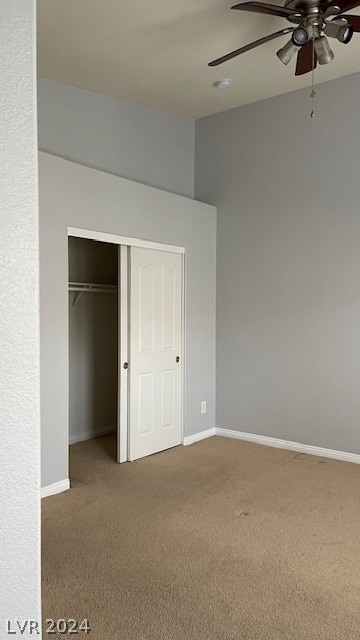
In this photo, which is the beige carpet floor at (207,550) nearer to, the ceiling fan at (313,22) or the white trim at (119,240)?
the white trim at (119,240)

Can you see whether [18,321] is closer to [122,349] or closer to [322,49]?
[322,49]

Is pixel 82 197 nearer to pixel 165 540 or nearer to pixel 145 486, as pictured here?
pixel 145 486

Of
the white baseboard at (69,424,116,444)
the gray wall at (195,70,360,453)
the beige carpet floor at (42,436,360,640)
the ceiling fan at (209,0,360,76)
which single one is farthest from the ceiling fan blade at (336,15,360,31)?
the white baseboard at (69,424,116,444)

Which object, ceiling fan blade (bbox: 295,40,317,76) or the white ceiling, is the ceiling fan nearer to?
ceiling fan blade (bbox: 295,40,317,76)

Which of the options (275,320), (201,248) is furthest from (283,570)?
(201,248)

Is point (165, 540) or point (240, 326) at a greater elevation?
point (240, 326)

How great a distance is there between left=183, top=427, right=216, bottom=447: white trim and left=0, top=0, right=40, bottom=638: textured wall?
169 inches

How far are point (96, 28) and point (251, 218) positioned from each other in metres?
2.35

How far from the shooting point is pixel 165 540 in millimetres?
3061

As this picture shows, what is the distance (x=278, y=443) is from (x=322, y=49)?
11.5 feet

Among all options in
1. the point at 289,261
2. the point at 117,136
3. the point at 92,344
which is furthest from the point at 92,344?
the point at 289,261

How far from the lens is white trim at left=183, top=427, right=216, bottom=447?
5219 mm

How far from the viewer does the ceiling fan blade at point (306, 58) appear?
327 centimetres

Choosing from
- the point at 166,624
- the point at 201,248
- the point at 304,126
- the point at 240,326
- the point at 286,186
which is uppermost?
the point at 304,126
